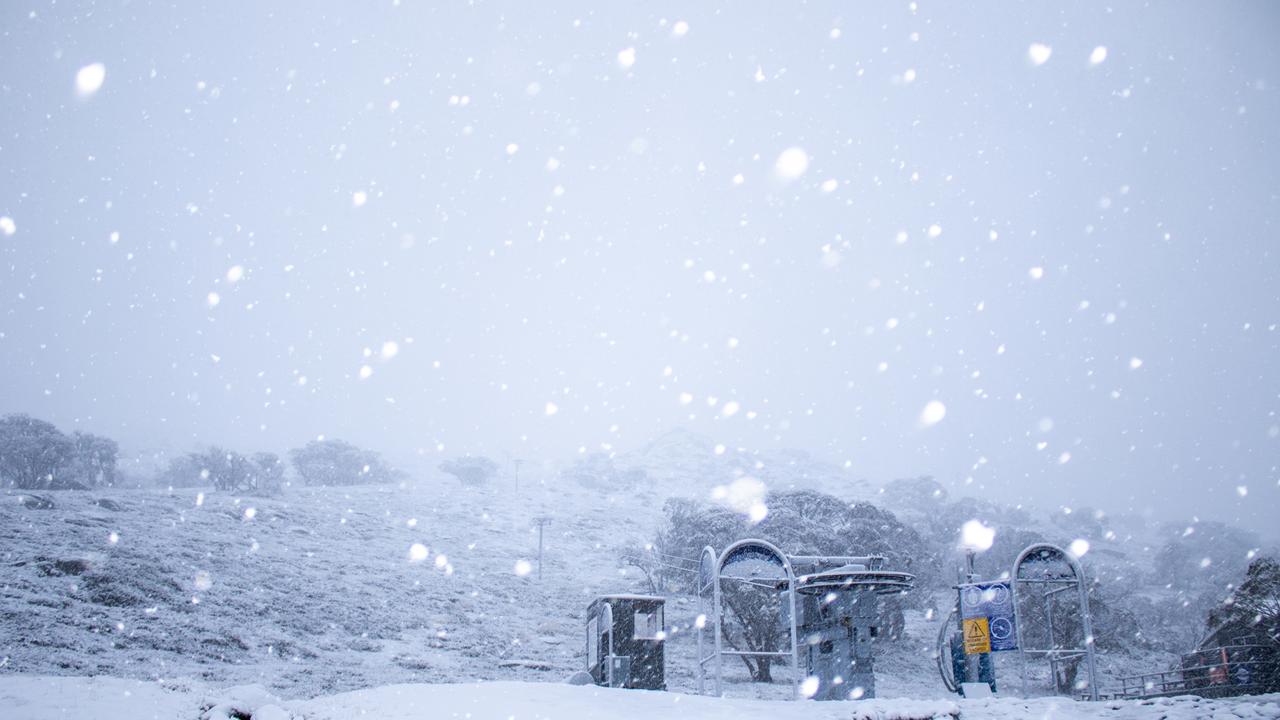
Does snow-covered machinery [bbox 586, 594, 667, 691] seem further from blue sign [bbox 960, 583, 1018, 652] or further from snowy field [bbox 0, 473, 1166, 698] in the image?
blue sign [bbox 960, 583, 1018, 652]

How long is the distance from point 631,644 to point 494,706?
282 inches

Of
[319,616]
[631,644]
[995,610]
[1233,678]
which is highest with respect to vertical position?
[995,610]

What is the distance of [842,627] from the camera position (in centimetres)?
1709

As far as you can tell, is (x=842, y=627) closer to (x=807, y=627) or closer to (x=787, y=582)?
(x=807, y=627)

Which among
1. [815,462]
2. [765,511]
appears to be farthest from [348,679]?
[815,462]

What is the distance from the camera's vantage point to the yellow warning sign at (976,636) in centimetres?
1531

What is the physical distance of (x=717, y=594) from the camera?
15.7m

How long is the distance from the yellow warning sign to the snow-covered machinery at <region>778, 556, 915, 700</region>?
1553mm

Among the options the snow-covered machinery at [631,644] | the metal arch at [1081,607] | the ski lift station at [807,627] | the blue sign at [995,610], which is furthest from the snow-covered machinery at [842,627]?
the snow-covered machinery at [631,644]

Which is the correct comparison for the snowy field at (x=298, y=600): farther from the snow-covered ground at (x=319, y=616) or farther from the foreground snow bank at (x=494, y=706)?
the foreground snow bank at (x=494, y=706)

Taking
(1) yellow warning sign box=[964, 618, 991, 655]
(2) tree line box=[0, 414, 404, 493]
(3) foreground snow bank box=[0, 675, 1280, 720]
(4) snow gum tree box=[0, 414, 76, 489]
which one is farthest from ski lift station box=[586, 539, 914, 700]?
(4) snow gum tree box=[0, 414, 76, 489]

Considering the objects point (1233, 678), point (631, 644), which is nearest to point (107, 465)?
point (631, 644)

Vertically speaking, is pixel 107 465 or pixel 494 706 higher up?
pixel 107 465

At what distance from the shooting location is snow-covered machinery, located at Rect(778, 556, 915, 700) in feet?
54.2
